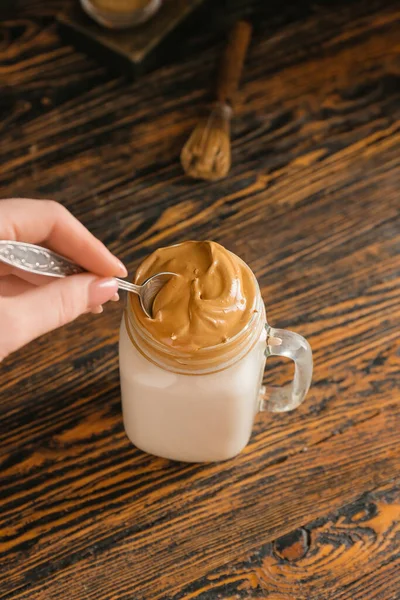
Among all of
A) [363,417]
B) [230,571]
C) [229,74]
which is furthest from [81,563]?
[229,74]

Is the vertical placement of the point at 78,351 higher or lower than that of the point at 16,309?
lower

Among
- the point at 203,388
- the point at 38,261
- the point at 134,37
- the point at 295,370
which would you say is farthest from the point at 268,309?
the point at 134,37

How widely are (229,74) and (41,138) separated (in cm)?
33

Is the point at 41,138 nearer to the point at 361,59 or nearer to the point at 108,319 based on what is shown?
the point at 108,319

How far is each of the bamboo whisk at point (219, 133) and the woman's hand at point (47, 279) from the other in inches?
14.2

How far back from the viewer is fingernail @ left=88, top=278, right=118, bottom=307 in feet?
2.72

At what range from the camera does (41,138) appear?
1266 mm

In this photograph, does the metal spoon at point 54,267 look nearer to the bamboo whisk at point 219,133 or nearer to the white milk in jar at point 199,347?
the white milk in jar at point 199,347

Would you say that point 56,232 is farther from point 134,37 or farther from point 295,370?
point 134,37

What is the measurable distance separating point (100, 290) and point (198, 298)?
4.3 inches

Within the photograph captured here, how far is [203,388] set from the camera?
0.85m

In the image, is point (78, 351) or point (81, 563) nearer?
point (81, 563)

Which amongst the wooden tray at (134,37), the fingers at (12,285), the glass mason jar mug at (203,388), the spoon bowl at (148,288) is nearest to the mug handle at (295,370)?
the glass mason jar mug at (203,388)

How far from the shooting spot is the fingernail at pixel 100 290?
0.83 meters
